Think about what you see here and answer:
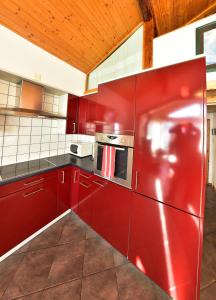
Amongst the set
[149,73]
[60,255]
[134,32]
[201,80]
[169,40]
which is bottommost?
[60,255]

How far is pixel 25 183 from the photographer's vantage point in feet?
5.40

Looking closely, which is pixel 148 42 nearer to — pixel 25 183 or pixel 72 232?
pixel 25 183

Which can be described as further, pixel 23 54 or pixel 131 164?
pixel 23 54

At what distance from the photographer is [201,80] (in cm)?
103

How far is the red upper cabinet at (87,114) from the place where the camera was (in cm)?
244

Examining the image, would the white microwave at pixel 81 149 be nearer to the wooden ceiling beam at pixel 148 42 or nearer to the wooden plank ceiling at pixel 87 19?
the wooden plank ceiling at pixel 87 19

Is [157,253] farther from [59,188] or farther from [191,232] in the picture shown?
[59,188]

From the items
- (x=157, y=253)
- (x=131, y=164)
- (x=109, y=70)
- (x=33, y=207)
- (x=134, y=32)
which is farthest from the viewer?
(x=109, y=70)

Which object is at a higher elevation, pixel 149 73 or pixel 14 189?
pixel 149 73

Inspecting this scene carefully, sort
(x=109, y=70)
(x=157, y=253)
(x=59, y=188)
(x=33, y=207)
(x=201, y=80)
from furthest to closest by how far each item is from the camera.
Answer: (x=109, y=70) → (x=59, y=188) → (x=33, y=207) → (x=157, y=253) → (x=201, y=80)

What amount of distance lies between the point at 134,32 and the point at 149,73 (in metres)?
1.67

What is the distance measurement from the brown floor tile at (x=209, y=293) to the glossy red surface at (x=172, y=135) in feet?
3.10

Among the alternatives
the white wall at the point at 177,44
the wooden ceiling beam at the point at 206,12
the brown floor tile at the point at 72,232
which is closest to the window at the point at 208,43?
the white wall at the point at 177,44

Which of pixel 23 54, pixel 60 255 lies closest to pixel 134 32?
pixel 23 54
